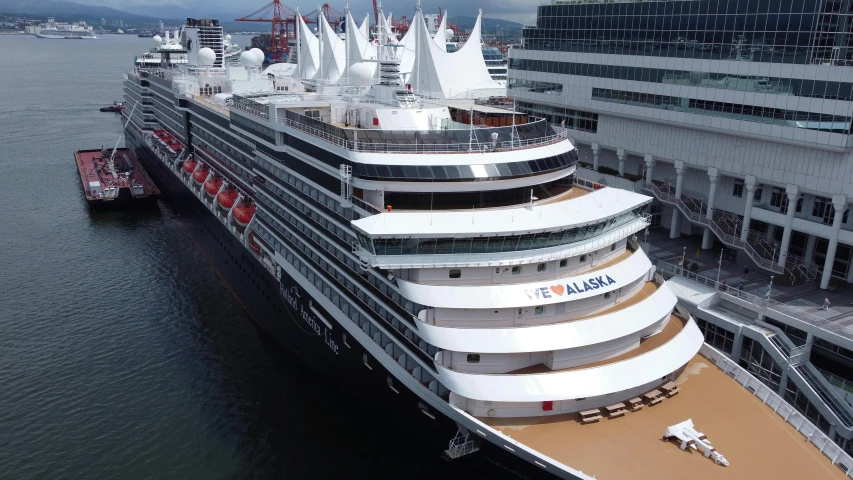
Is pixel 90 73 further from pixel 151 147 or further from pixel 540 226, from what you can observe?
pixel 540 226

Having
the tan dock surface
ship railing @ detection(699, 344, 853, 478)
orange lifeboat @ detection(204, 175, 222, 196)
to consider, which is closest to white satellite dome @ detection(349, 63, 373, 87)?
orange lifeboat @ detection(204, 175, 222, 196)

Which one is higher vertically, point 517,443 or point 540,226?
point 540,226

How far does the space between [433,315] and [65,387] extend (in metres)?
21.4

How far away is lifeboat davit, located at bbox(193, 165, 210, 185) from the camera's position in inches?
1978

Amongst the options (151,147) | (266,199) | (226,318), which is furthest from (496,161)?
(151,147)

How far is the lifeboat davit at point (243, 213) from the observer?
38862mm

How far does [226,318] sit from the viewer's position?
3922 centimetres

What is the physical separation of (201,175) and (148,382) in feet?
73.0

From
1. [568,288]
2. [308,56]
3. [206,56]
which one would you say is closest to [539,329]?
[568,288]

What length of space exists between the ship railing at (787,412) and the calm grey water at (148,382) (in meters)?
10.5

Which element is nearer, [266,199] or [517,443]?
[517,443]

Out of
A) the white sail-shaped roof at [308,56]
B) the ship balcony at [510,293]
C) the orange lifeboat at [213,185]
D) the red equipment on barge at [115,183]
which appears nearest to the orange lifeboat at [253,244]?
the orange lifeboat at [213,185]

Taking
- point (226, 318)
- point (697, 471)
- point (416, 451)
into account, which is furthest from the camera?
point (226, 318)

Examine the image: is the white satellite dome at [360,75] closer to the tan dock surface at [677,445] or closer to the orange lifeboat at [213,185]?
the orange lifeboat at [213,185]
